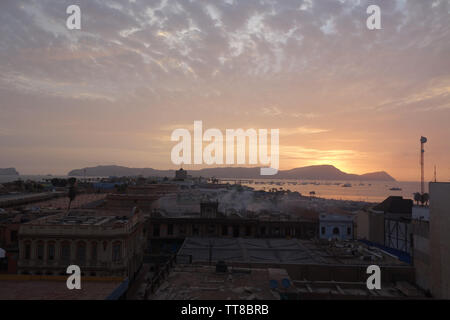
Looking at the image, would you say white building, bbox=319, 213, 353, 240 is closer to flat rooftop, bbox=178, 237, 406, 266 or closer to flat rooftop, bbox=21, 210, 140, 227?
flat rooftop, bbox=178, 237, 406, 266

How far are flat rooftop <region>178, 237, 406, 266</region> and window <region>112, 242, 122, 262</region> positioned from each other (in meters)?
4.51

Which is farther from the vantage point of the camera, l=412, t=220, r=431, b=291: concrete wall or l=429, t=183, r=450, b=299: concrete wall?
l=412, t=220, r=431, b=291: concrete wall

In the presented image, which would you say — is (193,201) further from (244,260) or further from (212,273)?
(212,273)

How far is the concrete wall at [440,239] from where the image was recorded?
1970cm

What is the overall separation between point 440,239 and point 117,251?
2232 cm

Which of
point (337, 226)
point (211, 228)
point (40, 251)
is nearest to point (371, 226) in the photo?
point (337, 226)

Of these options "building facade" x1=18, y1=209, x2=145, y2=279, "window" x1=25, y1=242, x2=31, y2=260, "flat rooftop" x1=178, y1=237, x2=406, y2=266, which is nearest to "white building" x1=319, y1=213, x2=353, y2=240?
"flat rooftop" x1=178, y1=237, x2=406, y2=266

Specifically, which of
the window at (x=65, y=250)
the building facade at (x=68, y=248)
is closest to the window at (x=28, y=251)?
the building facade at (x=68, y=248)

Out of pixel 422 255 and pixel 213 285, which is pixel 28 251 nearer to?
pixel 213 285

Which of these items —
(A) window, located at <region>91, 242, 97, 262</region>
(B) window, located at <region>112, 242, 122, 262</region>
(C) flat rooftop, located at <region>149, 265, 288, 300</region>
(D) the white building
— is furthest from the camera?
(D) the white building

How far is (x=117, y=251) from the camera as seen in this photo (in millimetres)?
24344

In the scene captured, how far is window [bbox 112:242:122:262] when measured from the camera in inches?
950

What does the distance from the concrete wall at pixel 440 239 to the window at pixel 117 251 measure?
21924mm
